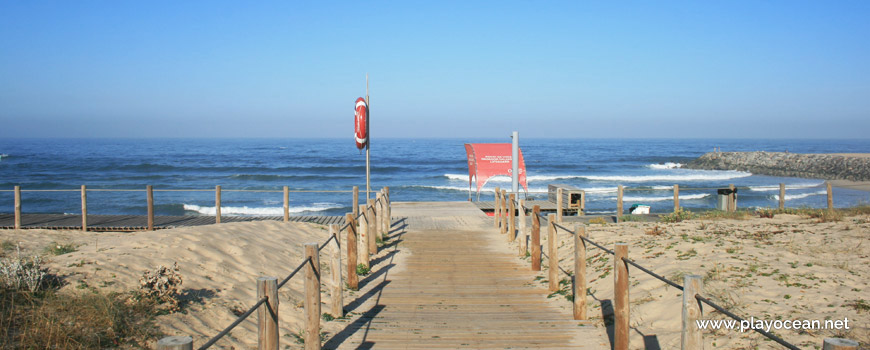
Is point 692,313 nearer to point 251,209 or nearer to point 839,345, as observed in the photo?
point 839,345

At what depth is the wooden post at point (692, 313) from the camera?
12.3 feet

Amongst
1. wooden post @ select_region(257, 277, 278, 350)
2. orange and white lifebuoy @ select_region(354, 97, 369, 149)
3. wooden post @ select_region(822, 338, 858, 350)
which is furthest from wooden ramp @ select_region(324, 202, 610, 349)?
wooden post @ select_region(822, 338, 858, 350)

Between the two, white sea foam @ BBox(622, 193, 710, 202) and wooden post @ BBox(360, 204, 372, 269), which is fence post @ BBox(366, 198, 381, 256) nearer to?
wooden post @ BBox(360, 204, 372, 269)

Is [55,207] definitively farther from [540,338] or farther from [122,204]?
[540,338]

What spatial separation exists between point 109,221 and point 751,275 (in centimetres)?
1545

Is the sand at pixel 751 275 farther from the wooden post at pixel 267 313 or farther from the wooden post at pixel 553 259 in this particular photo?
the wooden post at pixel 267 313

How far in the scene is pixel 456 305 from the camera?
6.88 m

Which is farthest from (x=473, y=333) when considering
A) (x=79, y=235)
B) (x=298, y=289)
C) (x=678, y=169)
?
(x=678, y=169)

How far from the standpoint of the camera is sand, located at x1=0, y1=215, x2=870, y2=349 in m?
5.18

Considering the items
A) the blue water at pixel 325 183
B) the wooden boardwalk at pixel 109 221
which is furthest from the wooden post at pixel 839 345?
the blue water at pixel 325 183

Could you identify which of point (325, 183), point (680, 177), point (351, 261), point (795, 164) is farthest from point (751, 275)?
point (795, 164)

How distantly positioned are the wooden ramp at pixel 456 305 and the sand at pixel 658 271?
1.26ft

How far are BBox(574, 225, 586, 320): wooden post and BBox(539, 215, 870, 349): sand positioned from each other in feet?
0.85

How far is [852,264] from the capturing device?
6.57 meters
